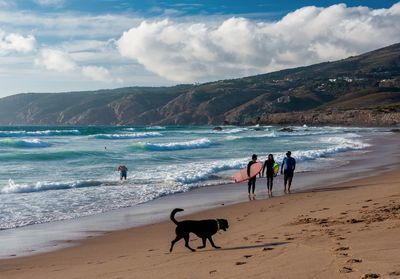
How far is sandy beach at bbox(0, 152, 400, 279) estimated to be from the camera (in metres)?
6.23

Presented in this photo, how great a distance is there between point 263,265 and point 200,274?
2.84ft

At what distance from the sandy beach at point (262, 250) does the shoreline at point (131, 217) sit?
1.97 ft

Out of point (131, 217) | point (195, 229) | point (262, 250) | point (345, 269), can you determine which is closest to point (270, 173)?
point (131, 217)

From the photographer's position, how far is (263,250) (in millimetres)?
7625

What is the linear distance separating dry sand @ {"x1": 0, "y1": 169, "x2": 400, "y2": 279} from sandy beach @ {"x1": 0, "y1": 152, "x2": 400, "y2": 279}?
0.01m

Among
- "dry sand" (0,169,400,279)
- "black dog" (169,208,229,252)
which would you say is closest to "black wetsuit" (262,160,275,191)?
"dry sand" (0,169,400,279)

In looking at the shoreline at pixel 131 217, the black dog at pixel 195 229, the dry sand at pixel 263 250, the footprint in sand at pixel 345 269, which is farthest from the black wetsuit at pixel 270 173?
the footprint in sand at pixel 345 269

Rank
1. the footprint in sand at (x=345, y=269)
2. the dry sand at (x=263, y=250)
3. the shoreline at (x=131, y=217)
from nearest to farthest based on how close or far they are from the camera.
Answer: the footprint in sand at (x=345, y=269) < the dry sand at (x=263, y=250) < the shoreline at (x=131, y=217)

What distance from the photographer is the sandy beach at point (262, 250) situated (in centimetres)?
623

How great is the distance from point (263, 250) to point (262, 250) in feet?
0.09

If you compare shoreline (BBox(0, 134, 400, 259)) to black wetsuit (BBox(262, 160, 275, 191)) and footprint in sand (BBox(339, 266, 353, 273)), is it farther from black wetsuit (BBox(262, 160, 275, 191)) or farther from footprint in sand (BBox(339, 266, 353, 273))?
footprint in sand (BBox(339, 266, 353, 273))

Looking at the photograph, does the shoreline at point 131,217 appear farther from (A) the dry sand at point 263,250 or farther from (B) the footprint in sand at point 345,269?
(B) the footprint in sand at point 345,269

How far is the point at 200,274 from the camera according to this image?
6.53m

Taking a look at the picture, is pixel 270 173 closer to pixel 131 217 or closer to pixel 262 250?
pixel 131 217
